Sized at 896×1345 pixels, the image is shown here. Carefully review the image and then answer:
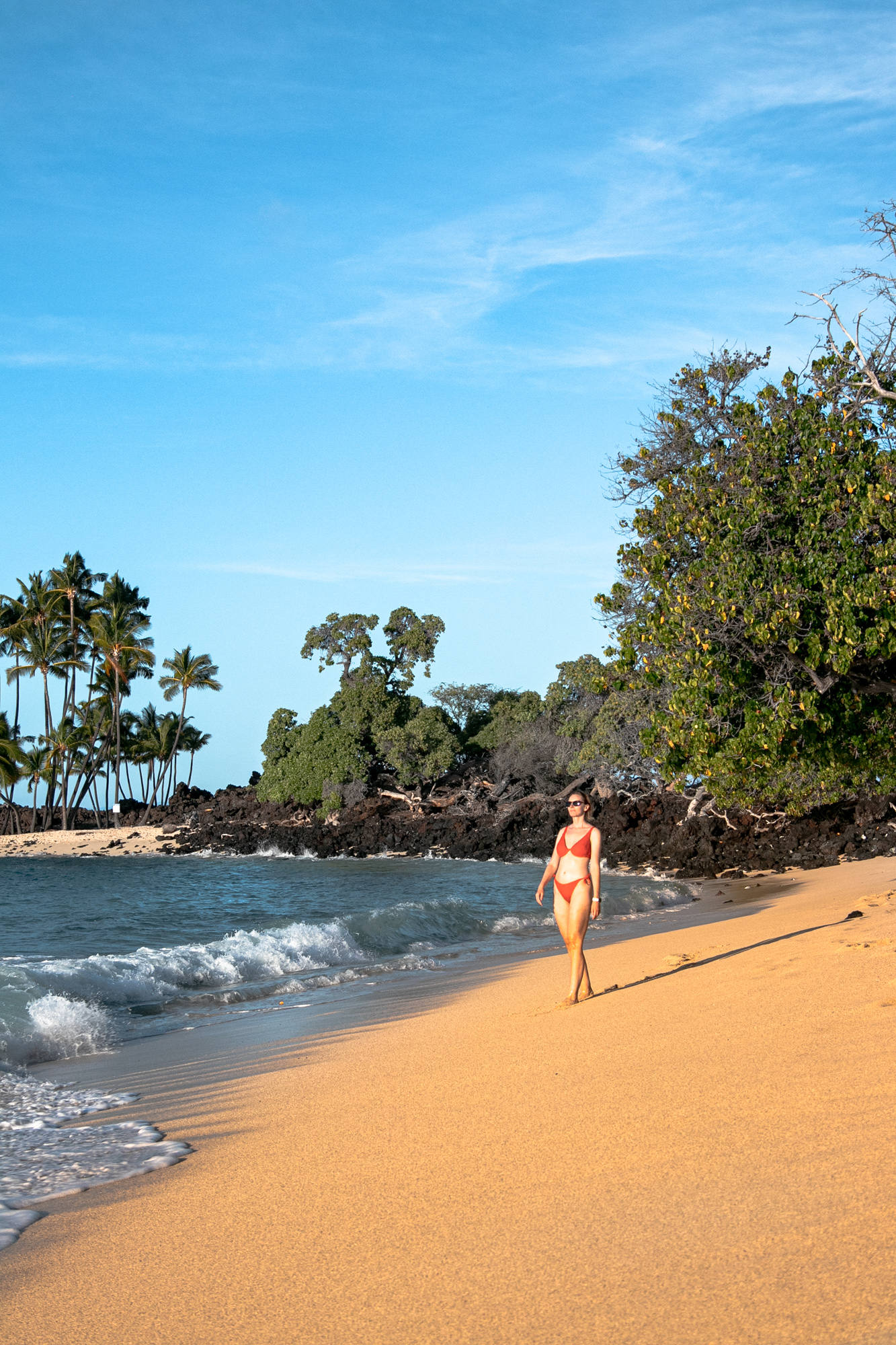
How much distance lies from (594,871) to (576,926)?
1.52 ft

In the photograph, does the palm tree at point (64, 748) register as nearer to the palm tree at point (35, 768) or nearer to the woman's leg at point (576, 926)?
the palm tree at point (35, 768)

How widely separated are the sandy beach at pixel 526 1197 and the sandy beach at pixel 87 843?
4339 cm

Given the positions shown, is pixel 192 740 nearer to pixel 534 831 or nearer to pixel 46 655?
pixel 46 655

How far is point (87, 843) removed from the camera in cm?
5081

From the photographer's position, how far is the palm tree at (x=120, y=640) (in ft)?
192

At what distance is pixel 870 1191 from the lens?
129 inches

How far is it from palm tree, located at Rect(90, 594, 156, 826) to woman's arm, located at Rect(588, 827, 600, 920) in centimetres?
5394

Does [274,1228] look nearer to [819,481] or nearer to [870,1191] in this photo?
[870,1191]

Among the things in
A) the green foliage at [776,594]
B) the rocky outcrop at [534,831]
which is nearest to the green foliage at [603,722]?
the rocky outcrop at [534,831]

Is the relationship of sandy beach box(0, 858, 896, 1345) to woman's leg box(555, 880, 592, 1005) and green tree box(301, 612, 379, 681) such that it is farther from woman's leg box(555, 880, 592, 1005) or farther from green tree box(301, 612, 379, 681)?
green tree box(301, 612, 379, 681)

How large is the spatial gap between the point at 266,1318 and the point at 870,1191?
1.99 meters

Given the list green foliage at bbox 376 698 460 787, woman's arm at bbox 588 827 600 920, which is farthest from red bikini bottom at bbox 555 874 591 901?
green foliage at bbox 376 698 460 787

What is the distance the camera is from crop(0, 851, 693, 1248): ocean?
562cm

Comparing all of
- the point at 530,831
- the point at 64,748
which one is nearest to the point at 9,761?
the point at 64,748
